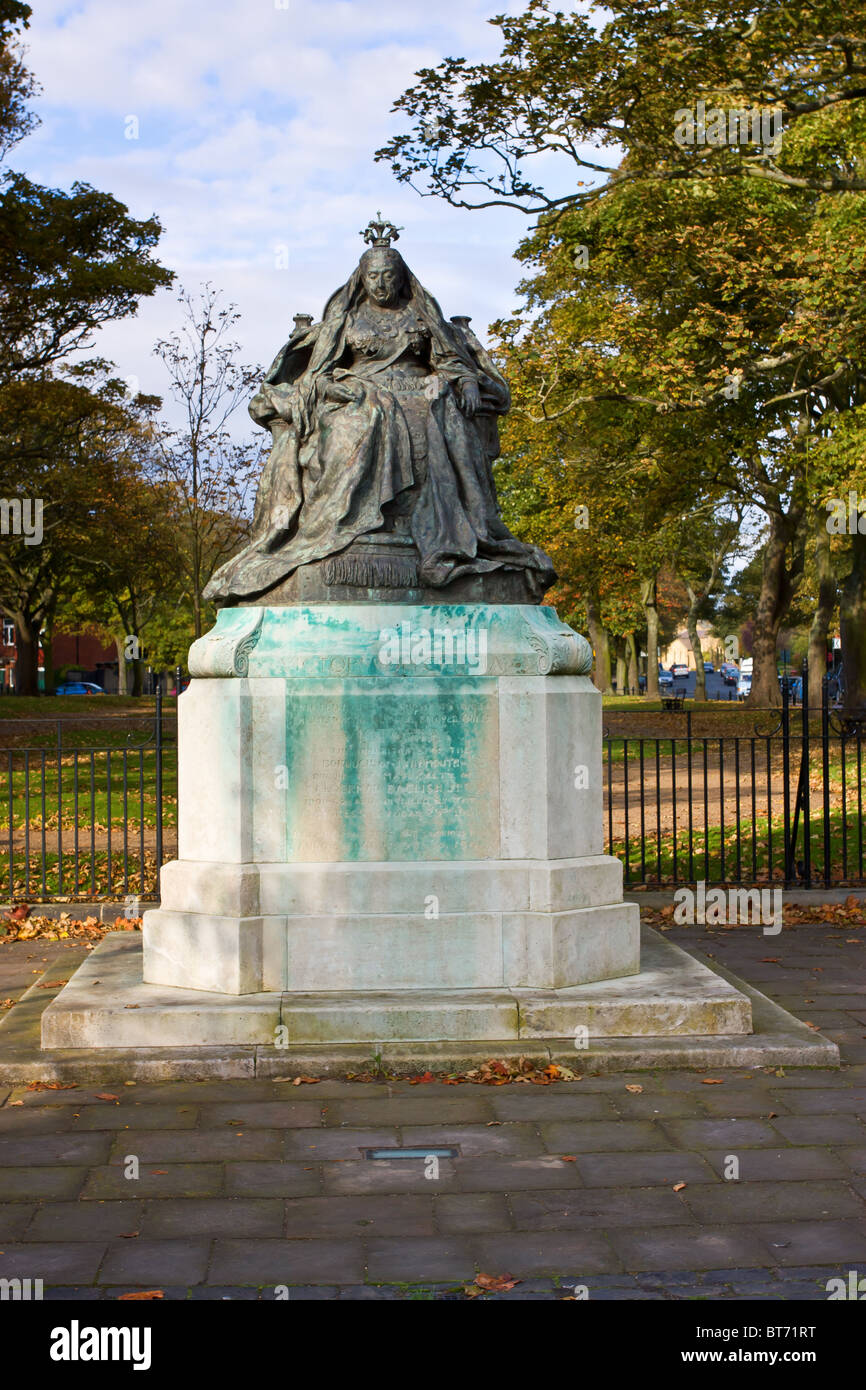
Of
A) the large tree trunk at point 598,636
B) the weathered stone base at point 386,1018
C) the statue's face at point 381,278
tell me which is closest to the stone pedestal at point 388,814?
the weathered stone base at point 386,1018

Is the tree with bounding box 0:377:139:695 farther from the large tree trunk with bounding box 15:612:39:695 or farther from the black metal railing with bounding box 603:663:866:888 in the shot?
the black metal railing with bounding box 603:663:866:888

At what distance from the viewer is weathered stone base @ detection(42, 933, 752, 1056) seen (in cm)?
688

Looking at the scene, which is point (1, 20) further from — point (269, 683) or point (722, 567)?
point (722, 567)

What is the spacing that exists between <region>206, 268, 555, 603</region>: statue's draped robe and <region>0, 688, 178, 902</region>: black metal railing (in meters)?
2.97

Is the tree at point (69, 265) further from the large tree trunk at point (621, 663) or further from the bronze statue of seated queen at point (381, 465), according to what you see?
the large tree trunk at point (621, 663)

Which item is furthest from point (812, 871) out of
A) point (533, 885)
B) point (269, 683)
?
point (269, 683)

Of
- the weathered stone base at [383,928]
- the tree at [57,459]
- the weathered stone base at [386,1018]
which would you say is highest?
the tree at [57,459]

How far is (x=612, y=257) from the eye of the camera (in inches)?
981

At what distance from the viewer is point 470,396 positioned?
7992mm

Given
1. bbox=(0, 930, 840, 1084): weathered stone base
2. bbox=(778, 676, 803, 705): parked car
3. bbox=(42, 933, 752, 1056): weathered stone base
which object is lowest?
bbox=(0, 930, 840, 1084): weathered stone base

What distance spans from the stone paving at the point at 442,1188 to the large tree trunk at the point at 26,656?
42.9m

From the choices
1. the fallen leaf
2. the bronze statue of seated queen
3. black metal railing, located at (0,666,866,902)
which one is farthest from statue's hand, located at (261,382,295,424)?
the fallen leaf

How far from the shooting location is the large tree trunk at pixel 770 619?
34875 mm

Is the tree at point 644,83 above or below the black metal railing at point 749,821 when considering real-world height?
above
